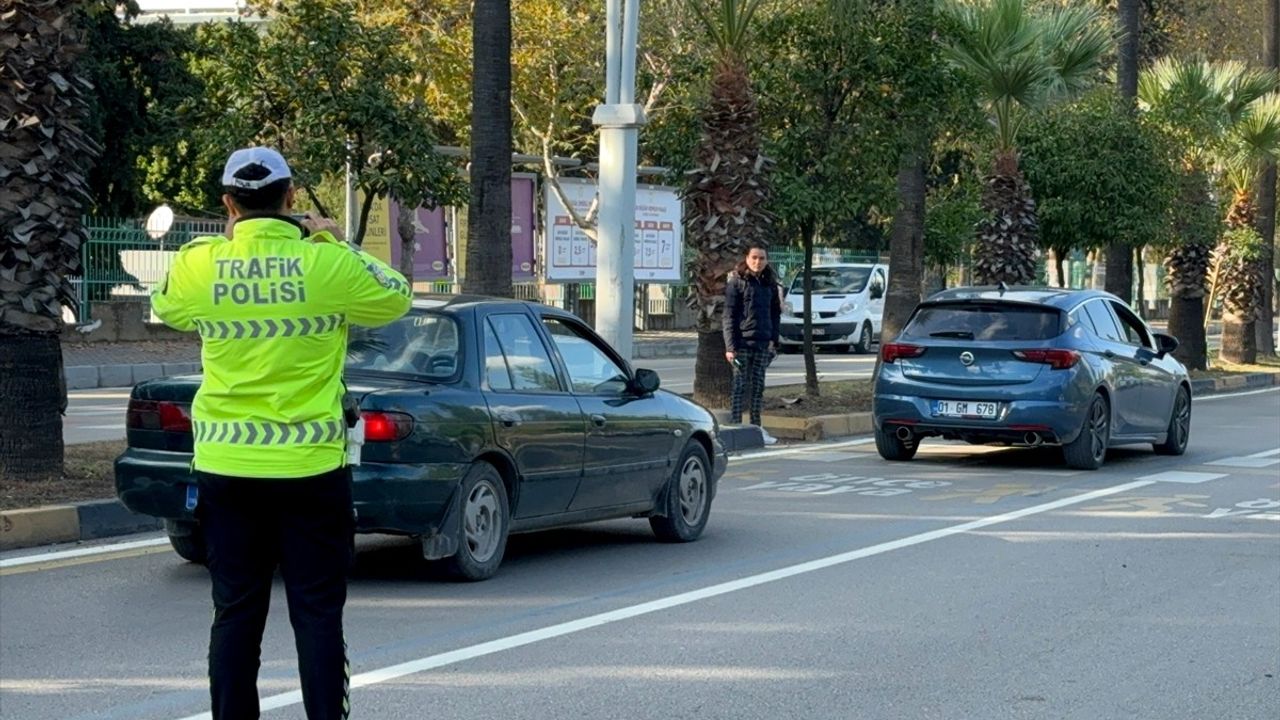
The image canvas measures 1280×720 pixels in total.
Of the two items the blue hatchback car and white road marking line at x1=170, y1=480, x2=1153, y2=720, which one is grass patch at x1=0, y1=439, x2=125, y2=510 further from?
the blue hatchback car

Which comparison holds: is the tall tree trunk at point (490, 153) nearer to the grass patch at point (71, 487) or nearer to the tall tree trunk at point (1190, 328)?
the grass patch at point (71, 487)

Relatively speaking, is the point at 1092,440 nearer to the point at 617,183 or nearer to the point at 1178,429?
the point at 1178,429

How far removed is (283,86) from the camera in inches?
704

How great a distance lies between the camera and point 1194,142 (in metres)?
32.0

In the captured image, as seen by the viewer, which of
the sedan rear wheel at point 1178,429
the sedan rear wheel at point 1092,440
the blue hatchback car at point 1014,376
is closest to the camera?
the blue hatchback car at point 1014,376

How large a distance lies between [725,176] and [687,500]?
28.7ft

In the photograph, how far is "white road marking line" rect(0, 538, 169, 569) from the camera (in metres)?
9.93

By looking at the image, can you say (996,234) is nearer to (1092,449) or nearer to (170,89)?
(1092,449)

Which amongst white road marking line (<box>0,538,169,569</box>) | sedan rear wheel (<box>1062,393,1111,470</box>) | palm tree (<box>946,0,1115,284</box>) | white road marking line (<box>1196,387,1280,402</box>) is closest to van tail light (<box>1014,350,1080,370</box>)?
sedan rear wheel (<box>1062,393,1111,470</box>)

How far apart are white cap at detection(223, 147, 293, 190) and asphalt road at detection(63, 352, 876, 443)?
1168 centimetres

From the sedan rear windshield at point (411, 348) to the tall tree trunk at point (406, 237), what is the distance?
79.9 feet

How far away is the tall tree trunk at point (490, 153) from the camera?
17.0 metres

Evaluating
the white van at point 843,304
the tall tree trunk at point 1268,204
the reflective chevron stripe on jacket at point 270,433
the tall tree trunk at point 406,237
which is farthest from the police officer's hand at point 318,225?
the white van at point 843,304

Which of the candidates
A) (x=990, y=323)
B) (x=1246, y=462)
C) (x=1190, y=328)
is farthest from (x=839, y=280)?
(x=990, y=323)
